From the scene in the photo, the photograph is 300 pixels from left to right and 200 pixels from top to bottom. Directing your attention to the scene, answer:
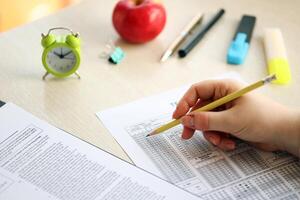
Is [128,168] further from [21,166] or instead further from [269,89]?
[269,89]

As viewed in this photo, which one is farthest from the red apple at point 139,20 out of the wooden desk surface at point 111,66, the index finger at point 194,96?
the index finger at point 194,96

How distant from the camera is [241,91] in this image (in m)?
0.70

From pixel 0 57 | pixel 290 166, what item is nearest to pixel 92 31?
pixel 0 57

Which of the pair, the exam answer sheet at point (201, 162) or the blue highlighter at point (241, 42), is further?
the blue highlighter at point (241, 42)

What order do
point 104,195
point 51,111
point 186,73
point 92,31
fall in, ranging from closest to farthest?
point 104,195 → point 51,111 → point 186,73 → point 92,31

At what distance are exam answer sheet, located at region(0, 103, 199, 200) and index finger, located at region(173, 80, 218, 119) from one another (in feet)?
0.44

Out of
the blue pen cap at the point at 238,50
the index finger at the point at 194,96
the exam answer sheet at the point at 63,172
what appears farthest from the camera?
the blue pen cap at the point at 238,50

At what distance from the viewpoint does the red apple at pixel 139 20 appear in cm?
94

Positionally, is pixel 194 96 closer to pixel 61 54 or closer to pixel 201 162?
pixel 201 162

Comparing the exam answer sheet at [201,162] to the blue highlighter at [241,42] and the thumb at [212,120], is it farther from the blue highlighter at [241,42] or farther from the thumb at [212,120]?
the blue highlighter at [241,42]

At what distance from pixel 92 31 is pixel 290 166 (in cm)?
53

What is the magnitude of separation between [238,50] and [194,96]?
21 cm

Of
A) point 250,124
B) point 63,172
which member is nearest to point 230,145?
point 250,124

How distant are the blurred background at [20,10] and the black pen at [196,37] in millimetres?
1002
